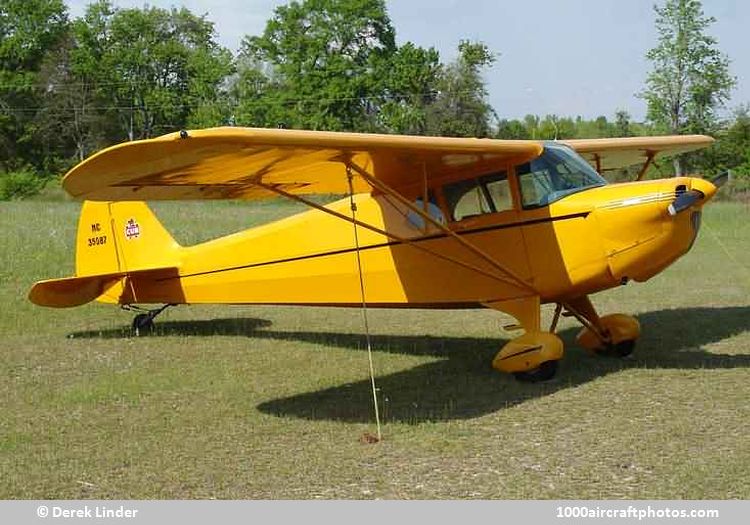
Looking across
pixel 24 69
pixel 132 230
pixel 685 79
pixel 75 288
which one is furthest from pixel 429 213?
pixel 24 69

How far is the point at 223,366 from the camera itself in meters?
9.45

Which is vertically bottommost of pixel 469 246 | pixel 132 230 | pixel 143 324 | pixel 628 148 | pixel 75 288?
pixel 143 324

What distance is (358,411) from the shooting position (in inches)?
286

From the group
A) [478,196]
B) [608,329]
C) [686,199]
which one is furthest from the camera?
[608,329]

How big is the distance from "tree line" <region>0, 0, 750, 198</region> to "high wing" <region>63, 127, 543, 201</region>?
4474 cm

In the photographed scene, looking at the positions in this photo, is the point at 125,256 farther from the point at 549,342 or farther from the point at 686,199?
the point at 686,199

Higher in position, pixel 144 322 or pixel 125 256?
pixel 125 256

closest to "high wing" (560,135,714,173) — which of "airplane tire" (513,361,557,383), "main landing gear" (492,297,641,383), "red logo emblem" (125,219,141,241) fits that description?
"main landing gear" (492,297,641,383)

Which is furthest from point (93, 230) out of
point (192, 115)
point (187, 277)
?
point (192, 115)

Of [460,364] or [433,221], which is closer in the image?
[433,221]

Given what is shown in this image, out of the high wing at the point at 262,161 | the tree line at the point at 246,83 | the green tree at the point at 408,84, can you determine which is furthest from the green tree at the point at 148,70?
the high wing at the point at 262,161

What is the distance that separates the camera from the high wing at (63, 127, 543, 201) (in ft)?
20.2

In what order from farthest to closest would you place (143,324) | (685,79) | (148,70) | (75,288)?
(148,70)
(685,79)
(143,324)
(75,288)

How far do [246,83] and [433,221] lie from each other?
2623 inches
